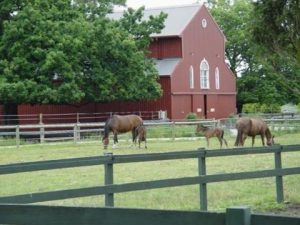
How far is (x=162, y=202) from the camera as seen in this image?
11.5 meters

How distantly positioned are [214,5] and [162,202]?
65904 mm

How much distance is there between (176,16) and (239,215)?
50634mm

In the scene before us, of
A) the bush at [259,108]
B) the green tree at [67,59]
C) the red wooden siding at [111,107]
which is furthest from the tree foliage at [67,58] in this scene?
the bush at [259,108]

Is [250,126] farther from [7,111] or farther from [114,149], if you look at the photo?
[7,111]

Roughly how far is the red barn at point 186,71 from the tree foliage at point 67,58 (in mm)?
5304

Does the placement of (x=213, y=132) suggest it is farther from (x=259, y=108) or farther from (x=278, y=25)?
(x=259, y=108)

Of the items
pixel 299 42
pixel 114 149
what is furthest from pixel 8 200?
pixel 114 149

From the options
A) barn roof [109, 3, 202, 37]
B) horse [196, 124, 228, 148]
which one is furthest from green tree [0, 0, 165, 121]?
horse [196, 124, 228, 148]

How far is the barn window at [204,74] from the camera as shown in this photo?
54156 millimetres

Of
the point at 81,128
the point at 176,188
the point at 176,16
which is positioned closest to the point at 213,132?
the point at 81,128

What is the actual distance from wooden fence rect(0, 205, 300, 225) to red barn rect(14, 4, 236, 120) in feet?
144

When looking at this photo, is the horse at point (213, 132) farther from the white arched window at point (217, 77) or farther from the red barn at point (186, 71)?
the white arched window at point (217, 77)

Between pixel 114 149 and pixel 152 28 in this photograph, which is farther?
pixel 152 28

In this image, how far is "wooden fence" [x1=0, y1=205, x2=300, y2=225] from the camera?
11.6ft
